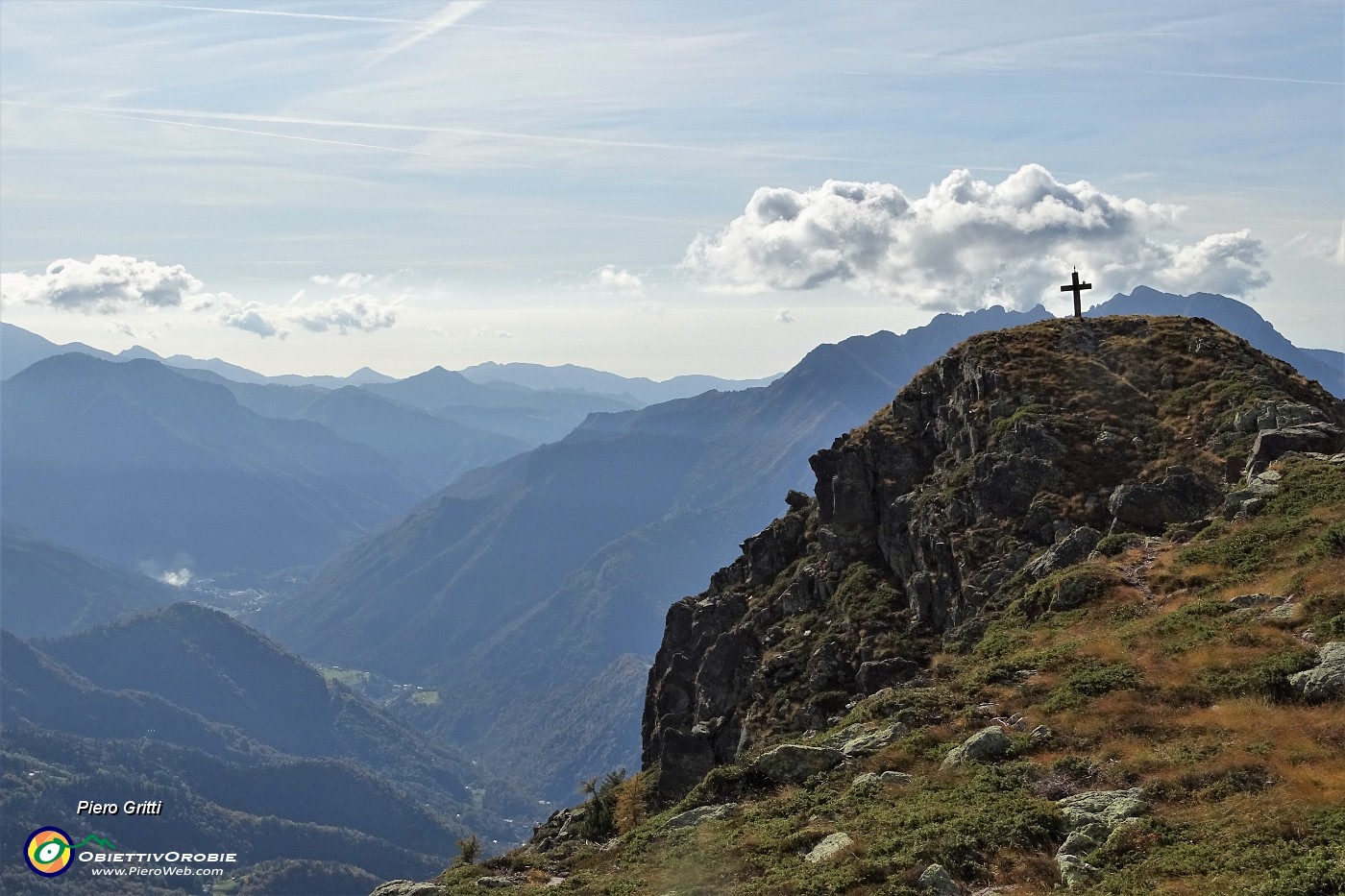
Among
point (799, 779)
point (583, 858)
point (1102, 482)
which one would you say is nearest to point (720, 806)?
point (799, 779)

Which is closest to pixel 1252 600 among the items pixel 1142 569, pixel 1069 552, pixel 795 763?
pixel 1142 569

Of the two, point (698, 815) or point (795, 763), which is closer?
point (698, 815)

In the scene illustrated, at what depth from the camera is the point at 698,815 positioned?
34969 mm

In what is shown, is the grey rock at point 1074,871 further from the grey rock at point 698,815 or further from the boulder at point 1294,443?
the boulder at point 1294,443

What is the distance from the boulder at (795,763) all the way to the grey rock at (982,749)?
170 inches

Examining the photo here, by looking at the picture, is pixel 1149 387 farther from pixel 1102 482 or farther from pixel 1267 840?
pixel 1267 840

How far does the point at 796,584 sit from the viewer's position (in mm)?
72188

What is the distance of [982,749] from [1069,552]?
23114 millimetres

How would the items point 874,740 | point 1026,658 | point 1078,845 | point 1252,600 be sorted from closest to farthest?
point 1078,845
point 874,740
point 1252,600
point 1026,658

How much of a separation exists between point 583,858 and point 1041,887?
56.0 ft

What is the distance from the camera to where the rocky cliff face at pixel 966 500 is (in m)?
55.4

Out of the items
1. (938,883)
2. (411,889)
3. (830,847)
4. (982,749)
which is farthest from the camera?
(982,749)

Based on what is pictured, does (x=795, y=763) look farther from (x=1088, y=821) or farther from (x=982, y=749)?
(x=1088, y=821)
